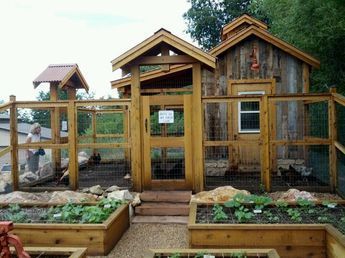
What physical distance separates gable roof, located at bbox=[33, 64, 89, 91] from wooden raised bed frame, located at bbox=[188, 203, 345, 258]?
5.92m

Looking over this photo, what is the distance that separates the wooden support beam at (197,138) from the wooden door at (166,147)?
0.11 metres

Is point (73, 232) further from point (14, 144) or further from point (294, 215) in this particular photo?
point (14, 144)

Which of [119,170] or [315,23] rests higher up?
[315,23]

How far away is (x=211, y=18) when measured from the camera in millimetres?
27109

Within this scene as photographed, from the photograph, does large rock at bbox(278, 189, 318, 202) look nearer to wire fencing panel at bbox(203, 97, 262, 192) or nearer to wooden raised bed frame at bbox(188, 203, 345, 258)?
wooden raised bed frame at bbox(188, 203, 345, 258)

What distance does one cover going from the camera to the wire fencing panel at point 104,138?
32.5ft

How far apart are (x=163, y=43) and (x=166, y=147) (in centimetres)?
212

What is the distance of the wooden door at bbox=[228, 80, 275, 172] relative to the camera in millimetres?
9695

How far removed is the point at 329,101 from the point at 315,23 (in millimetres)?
→ 3491

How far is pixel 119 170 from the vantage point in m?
10.5

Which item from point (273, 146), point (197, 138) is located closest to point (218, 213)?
point (197, 138)

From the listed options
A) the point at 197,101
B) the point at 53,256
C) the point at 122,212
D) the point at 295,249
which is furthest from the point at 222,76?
the point at 53,256

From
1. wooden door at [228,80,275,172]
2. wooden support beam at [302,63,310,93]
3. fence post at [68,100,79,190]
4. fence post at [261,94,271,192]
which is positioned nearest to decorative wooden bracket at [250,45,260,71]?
wooden door at [228,80,275,172]

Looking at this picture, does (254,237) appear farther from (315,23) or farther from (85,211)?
(315,23)
